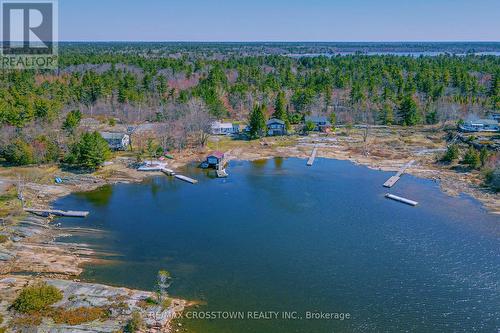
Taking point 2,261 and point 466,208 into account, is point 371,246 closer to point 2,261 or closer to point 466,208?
point 466,208

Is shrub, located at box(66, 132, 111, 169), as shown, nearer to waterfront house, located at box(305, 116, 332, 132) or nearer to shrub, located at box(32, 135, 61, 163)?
shrub, located at box(32, 135, 61, 163)

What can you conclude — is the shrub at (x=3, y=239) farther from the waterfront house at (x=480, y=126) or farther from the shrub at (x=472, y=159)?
the waterfront house at (x=480, y=126)

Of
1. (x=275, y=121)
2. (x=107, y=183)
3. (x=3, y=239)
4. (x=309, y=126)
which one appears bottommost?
(x=3, y=239)

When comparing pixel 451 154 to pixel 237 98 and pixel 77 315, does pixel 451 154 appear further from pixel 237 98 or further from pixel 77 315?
pixel 77 315

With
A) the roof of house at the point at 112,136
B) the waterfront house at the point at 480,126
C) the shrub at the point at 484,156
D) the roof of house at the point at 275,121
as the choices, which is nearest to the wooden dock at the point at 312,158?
the roof of house at the point at 275,121

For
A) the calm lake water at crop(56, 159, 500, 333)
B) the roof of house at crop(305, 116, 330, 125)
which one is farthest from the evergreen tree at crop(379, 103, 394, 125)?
the calm lake water at crop(56, 159, 500, 333)

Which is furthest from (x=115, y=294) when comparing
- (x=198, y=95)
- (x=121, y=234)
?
(x=198, y=95)

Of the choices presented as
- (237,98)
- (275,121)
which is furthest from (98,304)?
(237,98)
